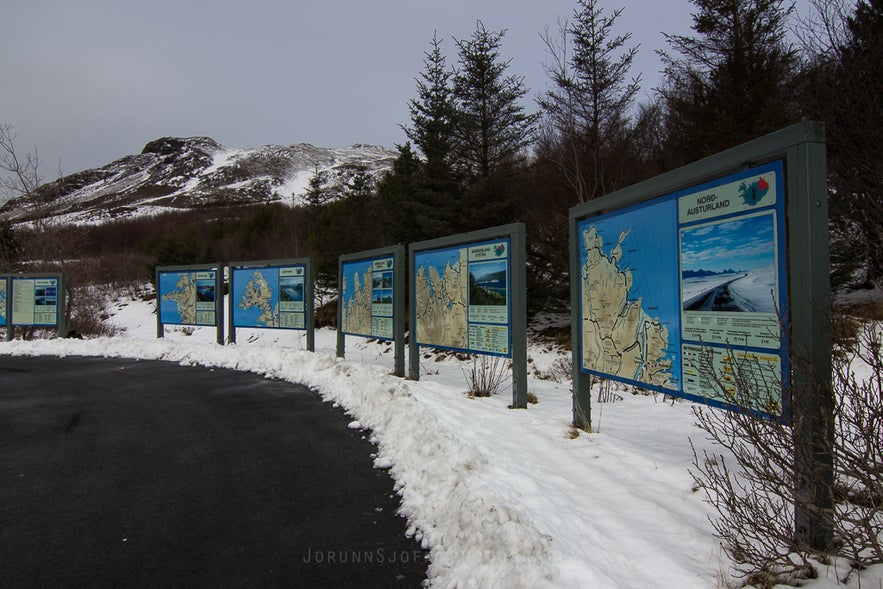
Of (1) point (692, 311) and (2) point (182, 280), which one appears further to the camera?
(2) point (182, 280)

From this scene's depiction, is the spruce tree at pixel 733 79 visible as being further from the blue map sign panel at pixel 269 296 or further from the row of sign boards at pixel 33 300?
the row of sign boards at pixel 33 300

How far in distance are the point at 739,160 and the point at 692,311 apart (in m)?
1.03

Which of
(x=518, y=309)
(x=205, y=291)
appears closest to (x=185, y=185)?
(x=205, y=291)

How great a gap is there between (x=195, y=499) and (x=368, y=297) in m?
6.16

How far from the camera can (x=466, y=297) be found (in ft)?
23.0

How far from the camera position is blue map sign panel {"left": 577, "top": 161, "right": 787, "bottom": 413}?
9.52ft

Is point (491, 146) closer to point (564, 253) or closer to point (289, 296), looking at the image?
point (564, 253)

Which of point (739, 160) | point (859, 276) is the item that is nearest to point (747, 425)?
point (739, 160)

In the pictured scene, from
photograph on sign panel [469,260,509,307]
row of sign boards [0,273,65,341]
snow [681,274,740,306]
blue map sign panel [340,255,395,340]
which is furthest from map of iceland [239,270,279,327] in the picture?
snow [681,274,740,306]

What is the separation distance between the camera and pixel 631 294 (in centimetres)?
425

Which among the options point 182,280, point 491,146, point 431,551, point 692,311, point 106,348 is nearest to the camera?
point 431,551

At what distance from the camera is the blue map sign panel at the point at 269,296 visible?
38.9 ft

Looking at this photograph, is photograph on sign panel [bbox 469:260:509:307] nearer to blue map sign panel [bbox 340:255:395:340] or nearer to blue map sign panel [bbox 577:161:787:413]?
blue map sign panel [bbox 577:161:787:413]

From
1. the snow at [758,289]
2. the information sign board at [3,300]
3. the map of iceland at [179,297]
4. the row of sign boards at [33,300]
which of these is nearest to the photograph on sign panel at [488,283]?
the snow at [758,289]
